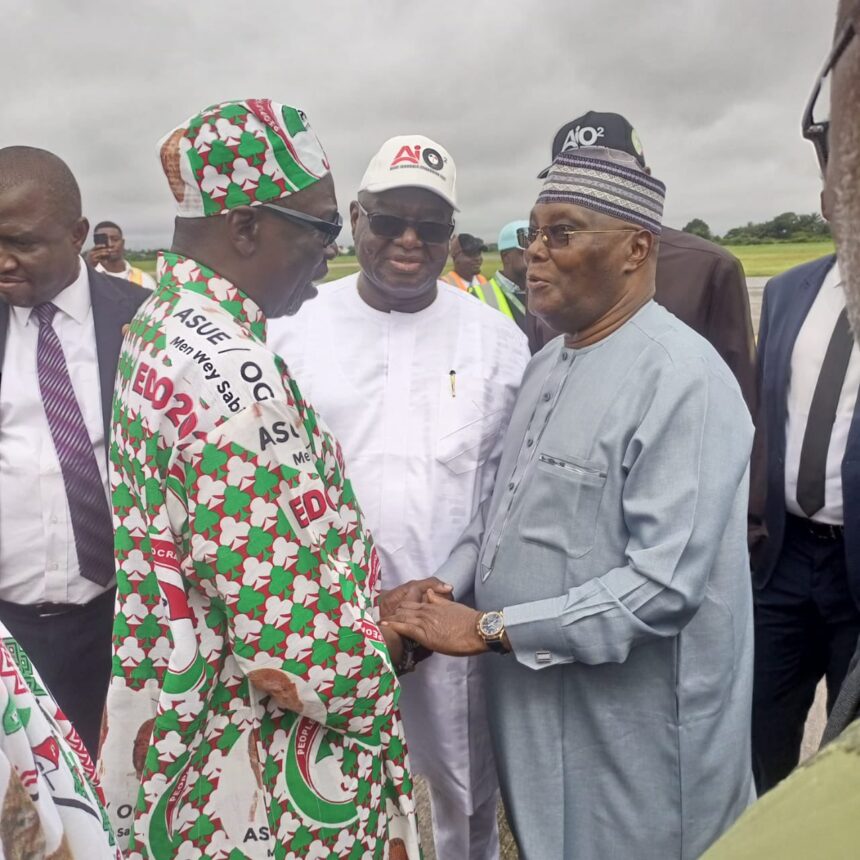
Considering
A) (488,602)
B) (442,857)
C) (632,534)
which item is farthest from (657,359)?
(442,857)

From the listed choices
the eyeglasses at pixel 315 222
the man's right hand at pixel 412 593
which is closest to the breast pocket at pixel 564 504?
the man's right hand at pixel 412 593

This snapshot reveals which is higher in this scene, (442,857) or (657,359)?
(657,359)

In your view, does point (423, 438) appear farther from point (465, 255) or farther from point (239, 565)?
point (465, 255)

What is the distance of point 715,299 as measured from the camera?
2.88 meters

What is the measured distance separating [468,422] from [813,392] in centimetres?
116

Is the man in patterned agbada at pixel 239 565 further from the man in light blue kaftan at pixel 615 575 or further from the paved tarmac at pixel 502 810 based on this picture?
the paved tarmac at pixel 502 810

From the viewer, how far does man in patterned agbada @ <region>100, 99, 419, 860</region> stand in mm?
1438

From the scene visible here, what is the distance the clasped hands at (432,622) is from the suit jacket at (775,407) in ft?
4.06

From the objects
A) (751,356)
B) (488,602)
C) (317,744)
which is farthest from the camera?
(751,356)

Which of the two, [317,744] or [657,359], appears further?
[657,359]

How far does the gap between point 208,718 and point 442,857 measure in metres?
1.27

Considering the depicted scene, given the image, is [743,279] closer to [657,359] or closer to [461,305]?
[461,305]

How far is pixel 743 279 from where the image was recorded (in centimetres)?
291

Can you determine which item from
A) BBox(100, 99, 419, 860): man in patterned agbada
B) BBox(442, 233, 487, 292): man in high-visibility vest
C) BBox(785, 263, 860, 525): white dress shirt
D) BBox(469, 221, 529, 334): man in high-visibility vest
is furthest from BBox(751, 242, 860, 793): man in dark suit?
BBox(442, 233, 487, 292): man in high-visibility vest
